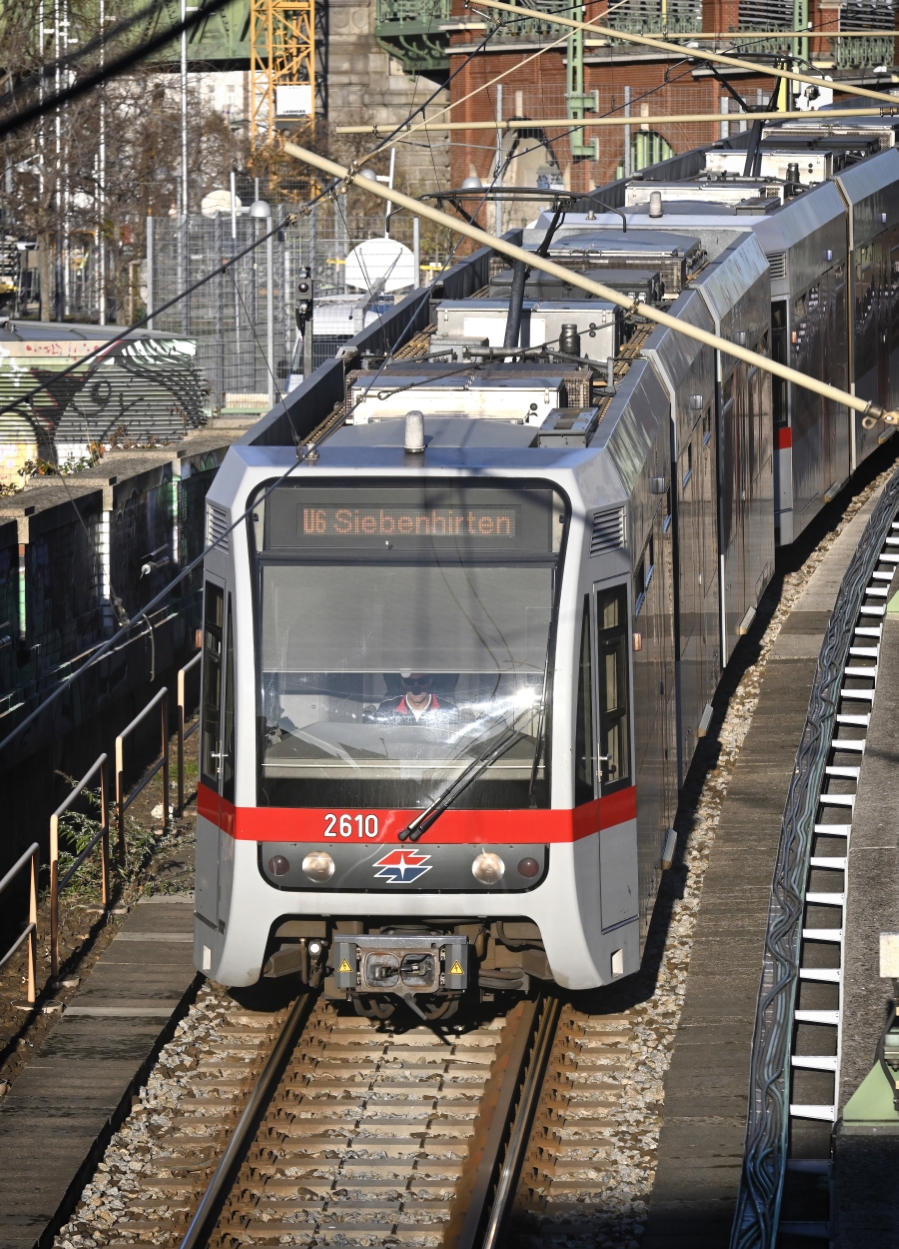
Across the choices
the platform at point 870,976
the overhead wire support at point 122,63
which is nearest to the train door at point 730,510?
the platform at point 870,976

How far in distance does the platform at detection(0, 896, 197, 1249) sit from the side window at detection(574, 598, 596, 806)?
8.58ft

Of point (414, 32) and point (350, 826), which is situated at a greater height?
point (414, 32)

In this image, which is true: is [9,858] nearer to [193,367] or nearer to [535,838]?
[535,838]

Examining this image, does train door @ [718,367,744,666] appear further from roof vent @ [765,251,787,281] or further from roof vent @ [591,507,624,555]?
roof vent @ [591,507,624,555]

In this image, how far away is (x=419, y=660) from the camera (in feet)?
30.8

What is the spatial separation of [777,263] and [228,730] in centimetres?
918

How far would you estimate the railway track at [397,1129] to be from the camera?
8602mm

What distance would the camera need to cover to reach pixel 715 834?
13359 millimetres

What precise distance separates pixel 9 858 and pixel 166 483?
21.4 feet

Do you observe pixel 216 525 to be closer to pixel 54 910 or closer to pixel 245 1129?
pixel 245 1129

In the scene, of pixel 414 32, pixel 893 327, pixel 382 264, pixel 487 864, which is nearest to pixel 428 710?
pixel 487 864

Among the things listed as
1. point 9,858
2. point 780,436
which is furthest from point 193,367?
point 9,858

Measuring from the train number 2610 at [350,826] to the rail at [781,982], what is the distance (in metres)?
1.88

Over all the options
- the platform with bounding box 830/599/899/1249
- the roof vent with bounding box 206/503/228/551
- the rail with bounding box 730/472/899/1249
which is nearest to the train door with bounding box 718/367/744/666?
the rail with bounding box 730/472/899/1249
